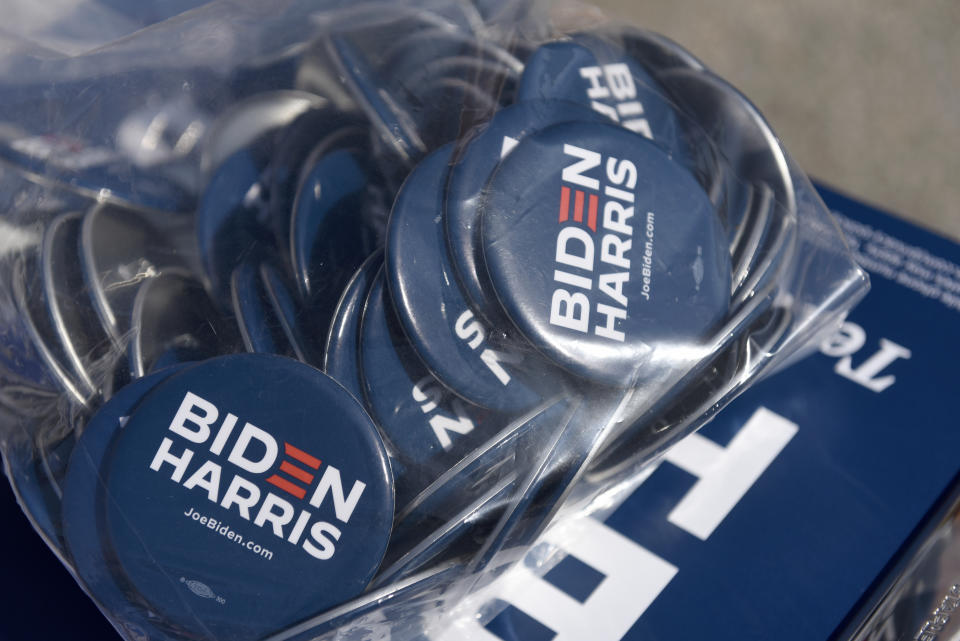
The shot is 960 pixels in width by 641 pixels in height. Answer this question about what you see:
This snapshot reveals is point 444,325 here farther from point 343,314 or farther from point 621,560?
point 621,560

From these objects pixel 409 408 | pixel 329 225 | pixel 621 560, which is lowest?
pixel 621 560

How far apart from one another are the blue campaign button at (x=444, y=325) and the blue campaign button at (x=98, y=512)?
19cm

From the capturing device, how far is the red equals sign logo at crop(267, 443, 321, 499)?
0.69 metres

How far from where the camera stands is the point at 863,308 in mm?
1022

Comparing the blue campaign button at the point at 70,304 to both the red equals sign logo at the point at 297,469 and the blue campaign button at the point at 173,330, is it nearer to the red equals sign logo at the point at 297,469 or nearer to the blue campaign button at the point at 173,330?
the blue campaign button at the point at 173,330

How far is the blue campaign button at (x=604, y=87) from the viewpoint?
876 millimetres

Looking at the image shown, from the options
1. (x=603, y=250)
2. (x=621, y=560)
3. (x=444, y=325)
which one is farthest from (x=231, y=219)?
(x=621, y=560)

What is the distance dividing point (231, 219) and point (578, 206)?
29cm

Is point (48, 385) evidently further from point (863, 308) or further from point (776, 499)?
point (863, 308)

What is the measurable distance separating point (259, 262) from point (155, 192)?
121 millimetres

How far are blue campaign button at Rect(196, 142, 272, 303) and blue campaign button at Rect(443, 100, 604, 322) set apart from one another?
0.52 feet

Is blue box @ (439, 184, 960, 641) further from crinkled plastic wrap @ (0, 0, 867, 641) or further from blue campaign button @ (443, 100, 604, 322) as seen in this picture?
blue campaign button @ (443, 100, 604, 322)

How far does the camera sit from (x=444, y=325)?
0.72 m

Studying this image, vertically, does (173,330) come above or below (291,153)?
below
